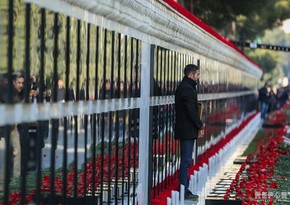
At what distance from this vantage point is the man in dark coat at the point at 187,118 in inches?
508

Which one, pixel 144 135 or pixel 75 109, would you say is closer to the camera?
pixel 75 109

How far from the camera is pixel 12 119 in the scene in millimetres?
5273

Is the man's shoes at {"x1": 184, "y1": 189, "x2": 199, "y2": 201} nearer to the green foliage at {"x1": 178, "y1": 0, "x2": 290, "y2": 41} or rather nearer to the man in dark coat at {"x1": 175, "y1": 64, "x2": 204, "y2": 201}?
the man in dark coat at {"x1": 175, "y1": 64, "x2": 204, "y2": 201}

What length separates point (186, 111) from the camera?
13000 mm

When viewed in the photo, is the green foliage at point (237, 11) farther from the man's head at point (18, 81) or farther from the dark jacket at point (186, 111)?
the man's head at point (18, 81)

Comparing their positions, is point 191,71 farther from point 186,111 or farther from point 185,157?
point 185,157

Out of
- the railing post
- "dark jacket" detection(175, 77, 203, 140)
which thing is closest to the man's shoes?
"dark jacket" detection(175, 77, 203, 140)

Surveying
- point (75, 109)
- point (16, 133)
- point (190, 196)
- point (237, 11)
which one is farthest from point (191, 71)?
point (237, 11)

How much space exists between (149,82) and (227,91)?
668 inches

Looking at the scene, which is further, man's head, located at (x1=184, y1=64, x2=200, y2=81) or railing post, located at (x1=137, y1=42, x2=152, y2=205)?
man's head, located at (x1=184, y1=64, x2=200, y2=81)

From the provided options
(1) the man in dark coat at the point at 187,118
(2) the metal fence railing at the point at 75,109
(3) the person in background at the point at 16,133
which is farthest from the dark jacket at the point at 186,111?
(3) the person in background at the point at 16,133

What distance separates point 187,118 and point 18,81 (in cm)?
775

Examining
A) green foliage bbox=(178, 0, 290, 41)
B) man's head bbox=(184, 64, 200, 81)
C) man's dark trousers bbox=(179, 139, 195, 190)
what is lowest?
man's dark trousers bbox=(179, 139, 195, 190)

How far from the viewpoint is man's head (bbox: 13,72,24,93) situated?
17.4 ft
